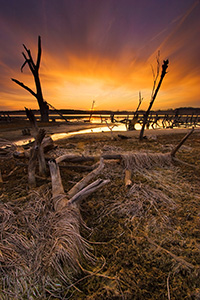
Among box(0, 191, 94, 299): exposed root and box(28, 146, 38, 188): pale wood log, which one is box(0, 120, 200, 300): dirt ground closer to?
box(0, 191, 94, 299): exposed root

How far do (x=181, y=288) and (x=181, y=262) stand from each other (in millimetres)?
238

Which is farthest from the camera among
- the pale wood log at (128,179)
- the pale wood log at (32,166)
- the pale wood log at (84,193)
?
the pale wood log at (128,179)

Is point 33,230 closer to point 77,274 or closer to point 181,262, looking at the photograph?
point 77,274

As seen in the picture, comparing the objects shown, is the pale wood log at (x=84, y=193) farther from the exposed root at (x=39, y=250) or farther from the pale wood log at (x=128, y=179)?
the pale wood log at (x=128, y=179)

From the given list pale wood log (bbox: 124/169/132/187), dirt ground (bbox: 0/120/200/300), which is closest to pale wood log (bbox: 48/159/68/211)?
dirt ground (bbox: 0/120/200/300)

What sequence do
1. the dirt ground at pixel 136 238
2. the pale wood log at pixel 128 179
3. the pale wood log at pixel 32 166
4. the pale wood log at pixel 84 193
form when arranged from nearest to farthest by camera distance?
1. the dirt ground at pixel 136 238
2. the pale wood log at pixel 84 193
3. the pale wood log at pixel 32 166
4. the pale wood log at pixel 128 179

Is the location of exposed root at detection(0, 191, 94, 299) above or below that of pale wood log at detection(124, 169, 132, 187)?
above

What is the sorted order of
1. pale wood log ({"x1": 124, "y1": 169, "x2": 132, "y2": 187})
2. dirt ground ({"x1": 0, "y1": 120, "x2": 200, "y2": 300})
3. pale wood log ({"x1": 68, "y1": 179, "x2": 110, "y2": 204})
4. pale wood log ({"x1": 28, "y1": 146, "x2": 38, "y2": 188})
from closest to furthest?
dirt ground ({"x1": 0, "y1": 120, "x2": 200, "y2": 300}) < pale wood log ({"x1": 68, "y1": 179, "x2": 110, "y2": 204}) < pale wood log ({"x1": 28, "y1": 146, "x2": 38, "y2": 188}) < pale wood log ({"x1": 124, "y1": 169, "x2": 132, "y2": 187})

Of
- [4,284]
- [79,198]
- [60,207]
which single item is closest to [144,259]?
[79,198]

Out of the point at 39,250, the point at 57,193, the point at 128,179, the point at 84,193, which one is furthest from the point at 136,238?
the point at 128,179

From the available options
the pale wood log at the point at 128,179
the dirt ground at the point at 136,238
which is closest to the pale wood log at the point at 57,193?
the dirt ground at the point at 136,238

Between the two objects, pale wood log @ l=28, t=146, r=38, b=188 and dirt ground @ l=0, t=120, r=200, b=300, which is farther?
pale wood log @ l=28, t=146, r=38, b=188

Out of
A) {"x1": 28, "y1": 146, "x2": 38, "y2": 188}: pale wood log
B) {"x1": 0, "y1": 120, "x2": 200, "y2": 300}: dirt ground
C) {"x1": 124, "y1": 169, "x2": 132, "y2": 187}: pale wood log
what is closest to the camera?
{"x1": 0, "y1": 120, "x2": 200, "y2": 300}: dirt ground

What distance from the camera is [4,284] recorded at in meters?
1.11
